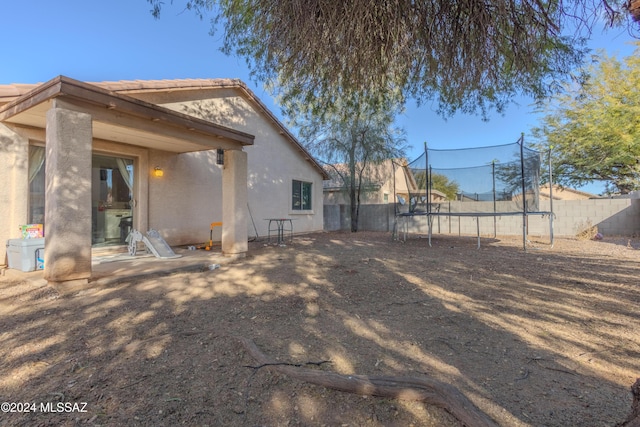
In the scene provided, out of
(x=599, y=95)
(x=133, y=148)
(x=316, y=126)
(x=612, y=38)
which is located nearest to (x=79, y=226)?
(x=133, y=148)

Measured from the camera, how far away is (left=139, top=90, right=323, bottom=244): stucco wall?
745 cm

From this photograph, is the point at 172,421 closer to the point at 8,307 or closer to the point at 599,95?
the point at 8,307

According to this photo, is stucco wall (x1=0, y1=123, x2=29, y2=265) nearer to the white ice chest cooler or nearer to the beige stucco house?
the beige stucco house

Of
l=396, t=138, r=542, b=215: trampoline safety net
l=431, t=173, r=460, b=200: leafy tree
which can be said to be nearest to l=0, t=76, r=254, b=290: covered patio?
l=396, t=138, r=542, b=215: trampoline safety net

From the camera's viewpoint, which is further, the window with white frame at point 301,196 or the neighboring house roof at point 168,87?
the window with white frame at point 301,196

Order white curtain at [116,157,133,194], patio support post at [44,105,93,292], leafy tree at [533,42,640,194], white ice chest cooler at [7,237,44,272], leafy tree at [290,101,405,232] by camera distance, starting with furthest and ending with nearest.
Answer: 1. leafy tree at [290,101,405,232]
2. leafy tree at [533,42,640,194]
3. white curtain at [116,157,133,194]
4. white ice chest cooler at [7,237,44,272]
5. patio support post at [44,105,93,292]

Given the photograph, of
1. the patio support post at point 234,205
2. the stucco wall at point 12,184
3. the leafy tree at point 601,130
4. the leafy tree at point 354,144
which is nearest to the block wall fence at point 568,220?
the leafy tree at point 601,130

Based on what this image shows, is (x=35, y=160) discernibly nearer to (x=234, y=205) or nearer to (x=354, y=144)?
(x=234, y=205)

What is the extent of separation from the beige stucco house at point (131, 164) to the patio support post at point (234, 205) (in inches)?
0.8

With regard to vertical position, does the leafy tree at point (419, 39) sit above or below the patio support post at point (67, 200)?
above

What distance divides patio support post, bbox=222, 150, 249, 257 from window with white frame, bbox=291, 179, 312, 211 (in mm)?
4848

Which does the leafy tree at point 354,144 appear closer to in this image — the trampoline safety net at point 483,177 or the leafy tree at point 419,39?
the trampoline safety net at point 483,177

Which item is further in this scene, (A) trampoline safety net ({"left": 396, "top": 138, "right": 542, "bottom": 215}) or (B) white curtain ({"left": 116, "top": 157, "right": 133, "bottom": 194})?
(A) trampoline safety net ({"left": 396, "top": 138, "right": 542, "bottom": 215})

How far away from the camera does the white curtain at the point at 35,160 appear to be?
5.49 m
